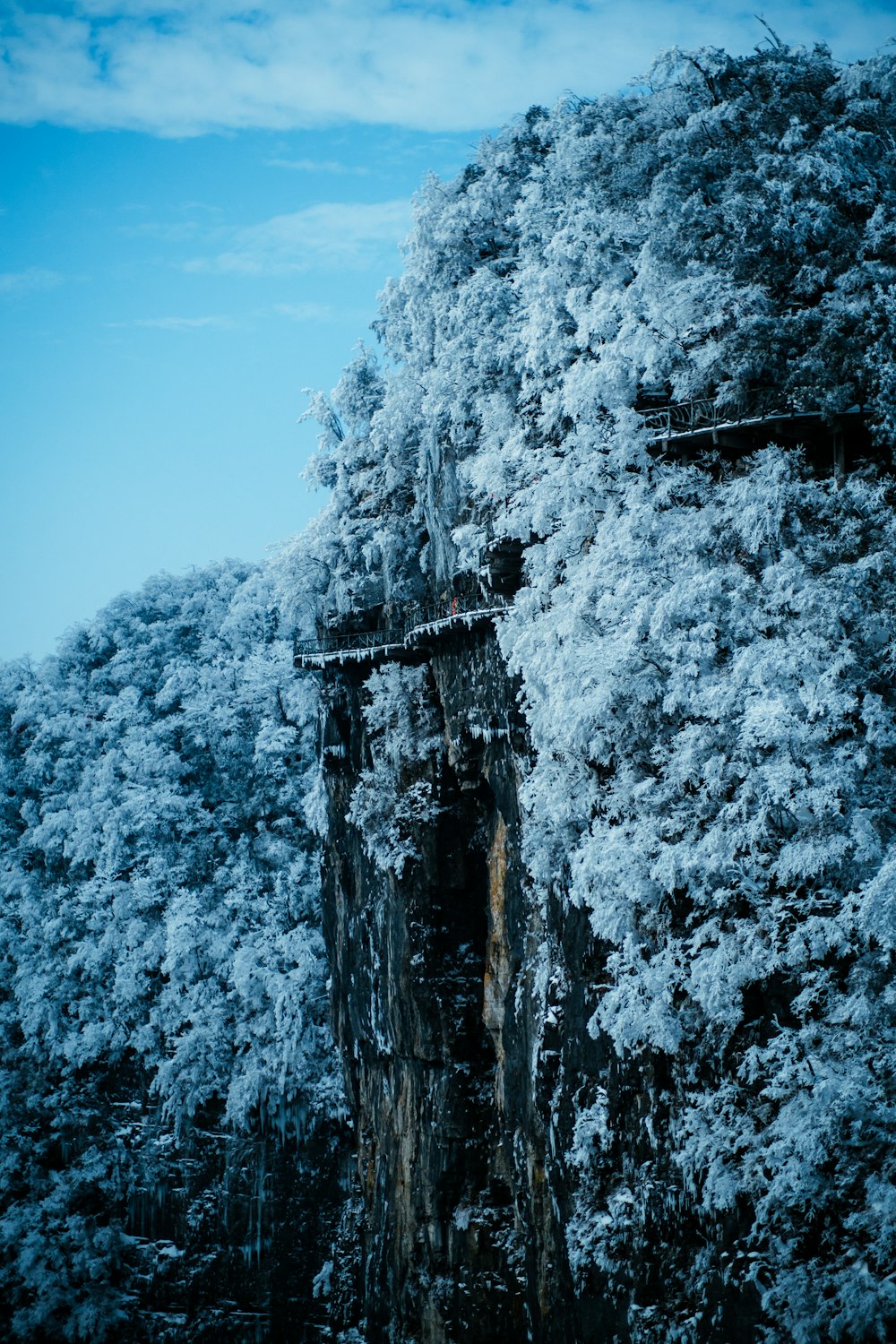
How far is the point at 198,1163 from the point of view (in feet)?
98.2

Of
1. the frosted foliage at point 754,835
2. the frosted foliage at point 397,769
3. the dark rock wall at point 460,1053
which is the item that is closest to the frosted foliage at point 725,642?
the frosted foliage at point 754,835

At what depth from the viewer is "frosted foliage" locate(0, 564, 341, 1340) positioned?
29938mm

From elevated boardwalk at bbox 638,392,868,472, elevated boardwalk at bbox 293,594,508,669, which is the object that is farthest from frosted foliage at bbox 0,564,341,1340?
elevated boardwalk at bbox 638,392,868,472

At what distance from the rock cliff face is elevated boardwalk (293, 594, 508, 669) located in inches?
15.2

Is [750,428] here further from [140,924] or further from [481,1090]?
[140,924]

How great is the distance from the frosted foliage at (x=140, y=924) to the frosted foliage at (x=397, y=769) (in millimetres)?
8586

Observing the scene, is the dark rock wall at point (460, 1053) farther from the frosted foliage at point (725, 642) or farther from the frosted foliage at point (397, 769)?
the frosted foliage at point (725, 642)

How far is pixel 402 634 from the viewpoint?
80.7 feet

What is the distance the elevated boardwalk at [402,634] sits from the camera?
65.9 feet

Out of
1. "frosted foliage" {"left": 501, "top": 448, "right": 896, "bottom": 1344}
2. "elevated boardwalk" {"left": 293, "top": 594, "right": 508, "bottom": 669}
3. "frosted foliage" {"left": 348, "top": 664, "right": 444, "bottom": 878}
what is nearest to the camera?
"frosted foliage" {"left": 501, "top": 448, "right": 896, "bottom": 1344}

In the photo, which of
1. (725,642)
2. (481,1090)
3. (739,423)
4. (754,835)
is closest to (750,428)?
(739,423)

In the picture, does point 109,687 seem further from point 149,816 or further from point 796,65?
point 796,65

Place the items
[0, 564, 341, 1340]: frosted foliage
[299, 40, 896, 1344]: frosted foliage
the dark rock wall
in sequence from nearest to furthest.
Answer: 1. [299, 40, 896, 1344]: frosted foliage
2. the dark rock wall
3. [0, 564, 341, 1340]: frosted foliage

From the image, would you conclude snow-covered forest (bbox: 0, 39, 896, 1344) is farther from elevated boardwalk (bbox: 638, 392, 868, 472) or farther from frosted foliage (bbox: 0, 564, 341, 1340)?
frosted foliage (bbox: 0, 564, 341, 1340)
